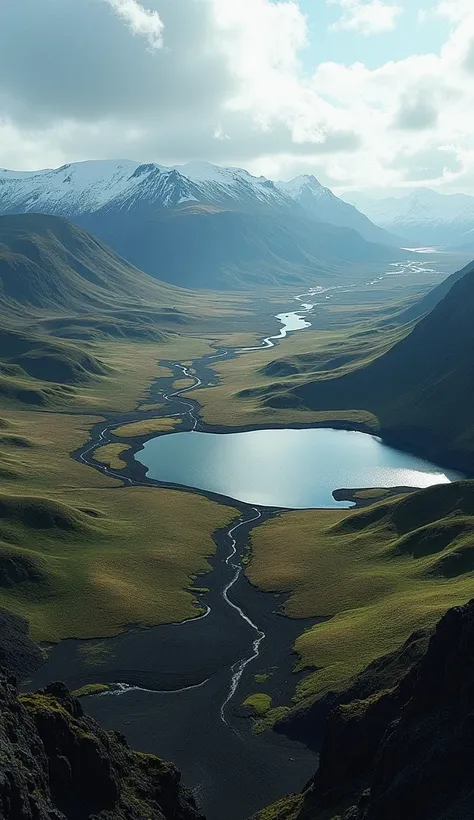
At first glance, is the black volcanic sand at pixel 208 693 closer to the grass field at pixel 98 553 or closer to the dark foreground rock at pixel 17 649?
the dark foreground rock at pixel 17 649

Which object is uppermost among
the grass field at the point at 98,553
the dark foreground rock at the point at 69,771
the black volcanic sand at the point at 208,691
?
the dark foreground rock at the point at 69,771

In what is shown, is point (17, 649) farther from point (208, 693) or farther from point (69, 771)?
point (69, 771)

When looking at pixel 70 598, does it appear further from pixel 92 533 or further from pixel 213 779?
pixel 213 779

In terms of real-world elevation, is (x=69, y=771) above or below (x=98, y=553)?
above

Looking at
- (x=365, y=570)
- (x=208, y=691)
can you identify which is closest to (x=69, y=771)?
(x=208, y=691)

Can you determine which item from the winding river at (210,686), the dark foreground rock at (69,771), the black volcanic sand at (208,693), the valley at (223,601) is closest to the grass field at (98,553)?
the valley at (223,601)
